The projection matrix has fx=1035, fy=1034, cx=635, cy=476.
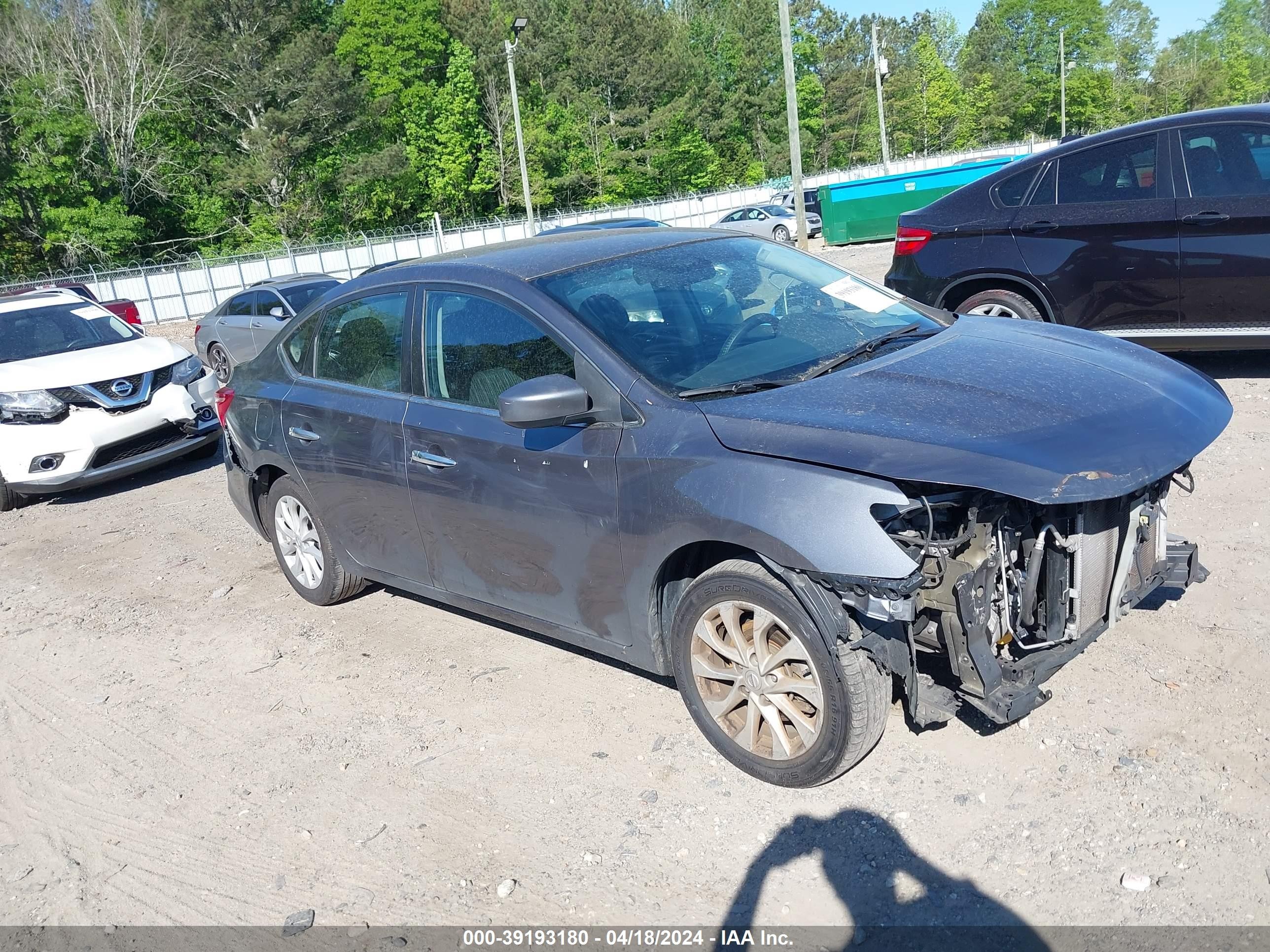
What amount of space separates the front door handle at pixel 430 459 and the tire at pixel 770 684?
3.97ft

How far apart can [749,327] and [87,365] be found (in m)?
6.89

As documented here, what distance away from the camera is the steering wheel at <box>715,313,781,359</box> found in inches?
152

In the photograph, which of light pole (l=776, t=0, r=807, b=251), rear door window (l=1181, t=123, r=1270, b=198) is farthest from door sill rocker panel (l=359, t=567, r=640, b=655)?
light pole (l=776, t=0, r=807, b=251)

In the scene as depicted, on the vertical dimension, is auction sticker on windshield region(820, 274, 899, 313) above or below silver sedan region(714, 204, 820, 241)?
above

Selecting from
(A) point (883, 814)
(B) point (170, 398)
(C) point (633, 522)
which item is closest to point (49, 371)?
(B) point (170, 398)

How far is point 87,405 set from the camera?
27.5 ft

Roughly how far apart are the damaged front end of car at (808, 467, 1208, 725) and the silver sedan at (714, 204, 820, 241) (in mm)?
30800

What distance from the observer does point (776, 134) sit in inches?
3108

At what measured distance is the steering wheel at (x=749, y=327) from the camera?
152 inches

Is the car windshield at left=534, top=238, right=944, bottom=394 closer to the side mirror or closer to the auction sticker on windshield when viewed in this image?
the auction sticker on windshield

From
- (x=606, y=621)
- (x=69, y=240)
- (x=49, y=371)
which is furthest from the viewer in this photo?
(x=69, y=240)

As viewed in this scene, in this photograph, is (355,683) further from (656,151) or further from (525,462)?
(656,151)

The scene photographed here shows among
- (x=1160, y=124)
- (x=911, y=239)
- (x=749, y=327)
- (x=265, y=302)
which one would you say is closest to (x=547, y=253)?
(x=749, y=327)

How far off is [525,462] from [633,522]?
555mm
